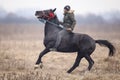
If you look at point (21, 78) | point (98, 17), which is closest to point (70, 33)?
point (21, 78)

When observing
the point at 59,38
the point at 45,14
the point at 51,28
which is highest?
the point at 45,14

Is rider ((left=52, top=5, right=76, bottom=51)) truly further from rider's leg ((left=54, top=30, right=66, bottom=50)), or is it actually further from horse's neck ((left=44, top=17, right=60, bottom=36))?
horse's neck ((left=44, top=17, right=60, bottom=36))

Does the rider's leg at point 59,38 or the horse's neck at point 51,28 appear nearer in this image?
the rider's leg at point 59,38

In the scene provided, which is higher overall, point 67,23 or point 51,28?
point 67,23

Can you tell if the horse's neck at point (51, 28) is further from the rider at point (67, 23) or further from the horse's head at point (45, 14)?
the rider at point (67, 23)

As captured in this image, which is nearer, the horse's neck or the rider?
the rider

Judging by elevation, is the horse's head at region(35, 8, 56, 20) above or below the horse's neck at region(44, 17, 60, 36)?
above

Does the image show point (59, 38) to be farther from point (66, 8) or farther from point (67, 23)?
point (66, 8)

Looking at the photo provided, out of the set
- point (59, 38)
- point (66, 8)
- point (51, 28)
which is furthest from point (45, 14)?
point (59, 38)

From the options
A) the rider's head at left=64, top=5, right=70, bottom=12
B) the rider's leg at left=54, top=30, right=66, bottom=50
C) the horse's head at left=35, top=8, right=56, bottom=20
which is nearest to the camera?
the rider's leg at left=54, top=30, right=66, bottom=50

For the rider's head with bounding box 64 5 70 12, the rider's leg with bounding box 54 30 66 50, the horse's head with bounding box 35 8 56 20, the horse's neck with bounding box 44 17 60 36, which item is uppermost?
the rider's head with bounding box 64 5 70 12

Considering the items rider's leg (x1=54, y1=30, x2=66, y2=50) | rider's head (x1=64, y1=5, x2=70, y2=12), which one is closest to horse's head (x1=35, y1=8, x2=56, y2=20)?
rider's head (x1=64, y1=5, x2=70, y2=12)

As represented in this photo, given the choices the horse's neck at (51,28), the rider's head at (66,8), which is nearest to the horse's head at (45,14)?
the horse's neck at (51,28)

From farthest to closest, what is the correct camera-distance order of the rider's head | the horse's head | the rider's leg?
the horse's head < the rider's head < the rider's leg
